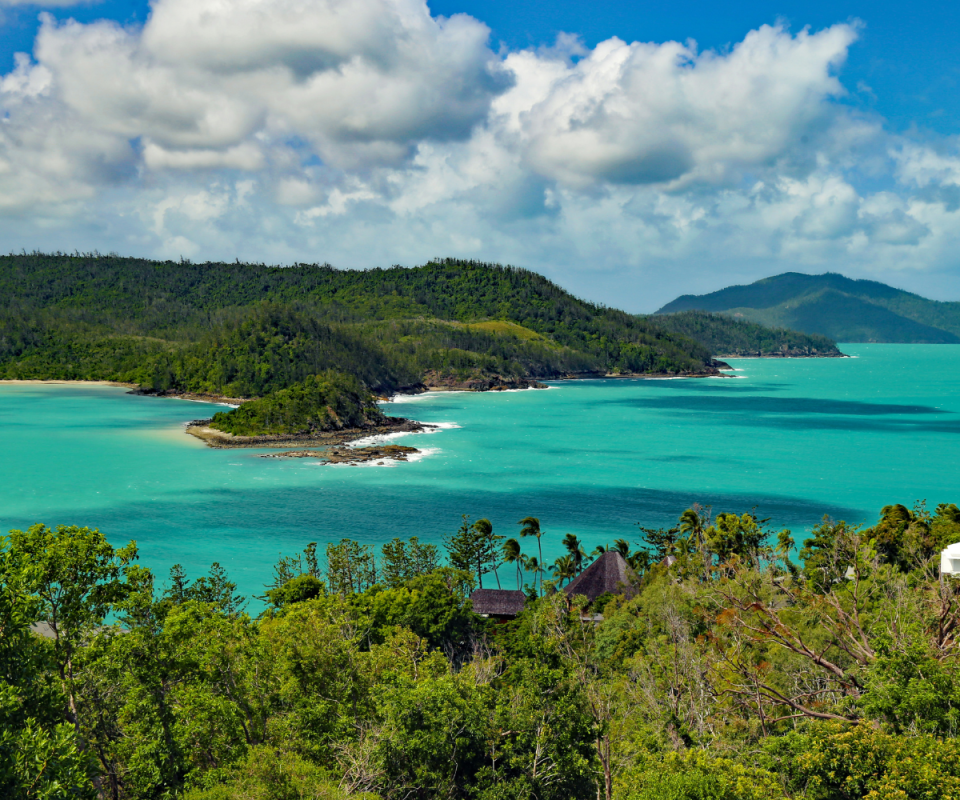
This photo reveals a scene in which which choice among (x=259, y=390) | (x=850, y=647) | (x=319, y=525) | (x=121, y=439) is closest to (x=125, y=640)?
(x=850, y=647)

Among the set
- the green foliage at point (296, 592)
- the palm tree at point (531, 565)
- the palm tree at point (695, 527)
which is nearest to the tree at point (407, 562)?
the green foliage at point (296, 592)

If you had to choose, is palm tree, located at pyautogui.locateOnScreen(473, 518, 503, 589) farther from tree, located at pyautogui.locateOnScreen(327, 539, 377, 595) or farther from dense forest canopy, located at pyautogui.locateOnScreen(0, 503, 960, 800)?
dense forest canopy, located at pyautogui.locateOnScreen(0, 503, 960, 800)

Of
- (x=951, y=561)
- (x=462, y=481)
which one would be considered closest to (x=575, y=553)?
(x=951, y=561)

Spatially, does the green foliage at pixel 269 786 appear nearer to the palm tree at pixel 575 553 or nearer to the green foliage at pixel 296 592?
the green foliage at pixel 296 592

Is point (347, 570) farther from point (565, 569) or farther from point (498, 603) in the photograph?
point (565, 569)

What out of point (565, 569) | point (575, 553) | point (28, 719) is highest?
point (28, 719)

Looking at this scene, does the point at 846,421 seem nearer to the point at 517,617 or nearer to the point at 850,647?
the point at 517,617
